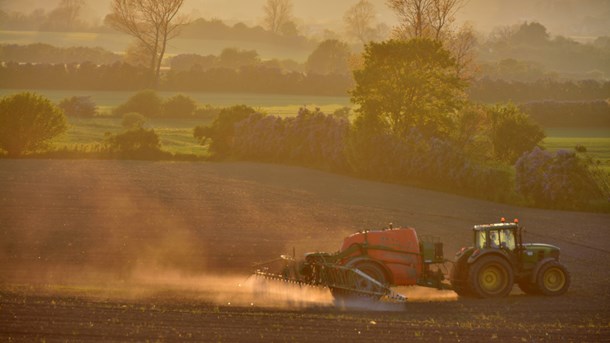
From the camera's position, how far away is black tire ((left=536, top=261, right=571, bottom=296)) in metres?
27.8

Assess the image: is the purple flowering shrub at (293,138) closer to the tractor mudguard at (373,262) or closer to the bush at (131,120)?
the bush at (131,120)

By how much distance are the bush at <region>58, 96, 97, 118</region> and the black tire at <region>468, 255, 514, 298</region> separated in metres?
62.5

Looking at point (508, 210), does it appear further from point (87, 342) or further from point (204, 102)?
point (204, 102)

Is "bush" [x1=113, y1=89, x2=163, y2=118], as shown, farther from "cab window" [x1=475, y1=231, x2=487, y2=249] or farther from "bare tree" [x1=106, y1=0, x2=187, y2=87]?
"cab window" [x1=475, y1=231, x2=487, y2=249]

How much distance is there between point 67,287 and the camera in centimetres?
2783

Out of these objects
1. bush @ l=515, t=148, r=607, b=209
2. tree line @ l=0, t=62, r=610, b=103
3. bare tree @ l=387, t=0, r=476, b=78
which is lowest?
bush @ l=515, t=148, r=607, b=209

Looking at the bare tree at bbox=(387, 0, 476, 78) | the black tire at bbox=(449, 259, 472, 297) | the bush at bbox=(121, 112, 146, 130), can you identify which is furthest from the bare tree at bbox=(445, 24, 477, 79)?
the black tire at bbox=(449, 259, 472, 297)

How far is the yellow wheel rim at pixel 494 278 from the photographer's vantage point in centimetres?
2759

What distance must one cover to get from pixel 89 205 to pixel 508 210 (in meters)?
20.4

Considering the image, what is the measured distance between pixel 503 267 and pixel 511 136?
1375 inches

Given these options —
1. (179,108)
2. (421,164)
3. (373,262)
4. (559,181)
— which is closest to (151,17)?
(179,108)

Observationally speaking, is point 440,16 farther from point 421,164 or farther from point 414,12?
point 421,164

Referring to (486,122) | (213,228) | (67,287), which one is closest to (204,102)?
(486,122)

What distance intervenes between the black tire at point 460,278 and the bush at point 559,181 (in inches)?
823
